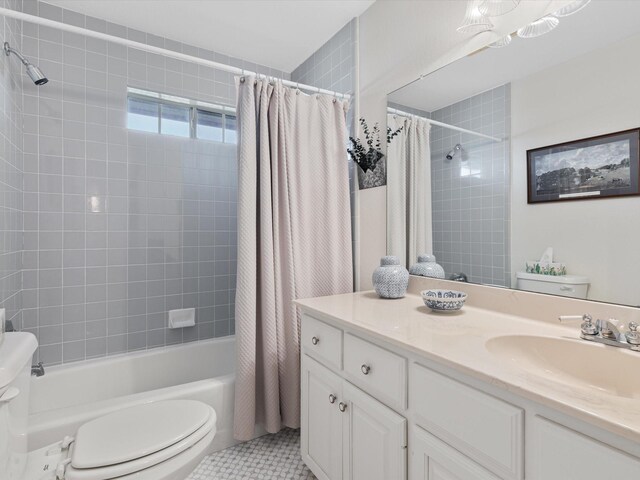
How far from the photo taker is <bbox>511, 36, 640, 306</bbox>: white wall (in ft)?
3.31

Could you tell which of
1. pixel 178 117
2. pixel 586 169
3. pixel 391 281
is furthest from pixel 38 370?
pixel 586 169

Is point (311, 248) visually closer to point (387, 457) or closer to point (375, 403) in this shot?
point (375, 403)

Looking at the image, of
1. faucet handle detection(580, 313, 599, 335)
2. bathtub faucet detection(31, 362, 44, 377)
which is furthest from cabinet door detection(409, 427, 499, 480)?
bathtub faucet detection(31, 362, 44, 377)

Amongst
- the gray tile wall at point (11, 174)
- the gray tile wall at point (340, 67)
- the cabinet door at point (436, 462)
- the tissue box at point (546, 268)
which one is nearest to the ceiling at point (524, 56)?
the gray tile wall at point (340, 67)

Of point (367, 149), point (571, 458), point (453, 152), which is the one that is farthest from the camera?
point (367, 149)

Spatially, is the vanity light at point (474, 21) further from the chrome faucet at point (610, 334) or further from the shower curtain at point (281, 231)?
the chrome faucet at point (610, 334)

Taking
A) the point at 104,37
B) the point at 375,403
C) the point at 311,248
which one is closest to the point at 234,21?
the point at 104,37

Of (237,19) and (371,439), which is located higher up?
(237,19)

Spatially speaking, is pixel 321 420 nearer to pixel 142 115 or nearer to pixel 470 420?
pixel 470 420

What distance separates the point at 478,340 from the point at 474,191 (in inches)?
28.4

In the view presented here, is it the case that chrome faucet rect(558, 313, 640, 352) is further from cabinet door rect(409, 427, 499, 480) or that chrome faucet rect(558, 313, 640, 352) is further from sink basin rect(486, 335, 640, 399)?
cabinet door rect(409, 427, 499, 480)

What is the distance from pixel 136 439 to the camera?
3.81 feet

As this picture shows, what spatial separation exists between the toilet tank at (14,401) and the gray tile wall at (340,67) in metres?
1.57

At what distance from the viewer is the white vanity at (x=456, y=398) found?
641 millimetres
